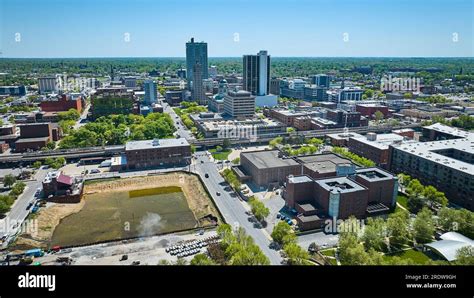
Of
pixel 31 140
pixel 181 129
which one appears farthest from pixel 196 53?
pixel 31 140

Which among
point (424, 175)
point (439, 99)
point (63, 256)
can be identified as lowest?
point (63, 256)

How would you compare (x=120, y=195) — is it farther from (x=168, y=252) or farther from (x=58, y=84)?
(x=58, y=84)

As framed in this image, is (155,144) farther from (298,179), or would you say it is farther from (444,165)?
(444,165)

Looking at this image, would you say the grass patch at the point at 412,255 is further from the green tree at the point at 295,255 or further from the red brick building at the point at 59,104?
the red brick building at the point at 59,104

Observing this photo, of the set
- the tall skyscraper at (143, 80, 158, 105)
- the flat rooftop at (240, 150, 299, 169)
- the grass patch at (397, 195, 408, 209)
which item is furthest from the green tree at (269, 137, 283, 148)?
the tall skyscraper at (143, 80, 158, 105)

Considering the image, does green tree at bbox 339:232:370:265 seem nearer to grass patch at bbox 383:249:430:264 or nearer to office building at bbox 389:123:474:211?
grass patch at bbox 383:249:430:264

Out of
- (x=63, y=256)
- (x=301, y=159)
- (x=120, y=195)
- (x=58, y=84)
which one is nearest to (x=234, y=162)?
(x=301, y=159)
